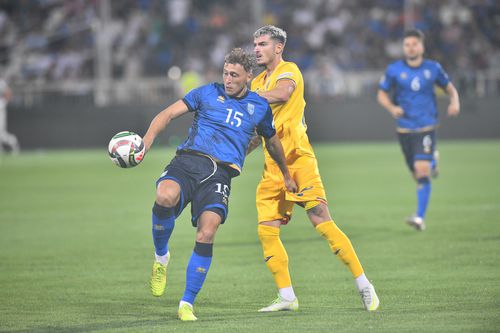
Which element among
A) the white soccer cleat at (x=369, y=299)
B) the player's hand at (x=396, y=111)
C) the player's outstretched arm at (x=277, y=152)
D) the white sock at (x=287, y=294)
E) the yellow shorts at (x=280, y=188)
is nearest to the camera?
the white soccer cleat at (x=369, y=299)

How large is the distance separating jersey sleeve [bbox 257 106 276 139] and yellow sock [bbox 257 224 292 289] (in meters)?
0.82

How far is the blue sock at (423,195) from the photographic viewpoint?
13.0 meters

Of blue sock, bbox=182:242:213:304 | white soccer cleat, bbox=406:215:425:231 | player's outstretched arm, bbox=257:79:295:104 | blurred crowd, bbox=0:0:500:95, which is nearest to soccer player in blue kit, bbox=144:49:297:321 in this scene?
blue sock, bbox=182:242:213:304

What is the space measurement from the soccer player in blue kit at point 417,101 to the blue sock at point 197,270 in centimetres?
639

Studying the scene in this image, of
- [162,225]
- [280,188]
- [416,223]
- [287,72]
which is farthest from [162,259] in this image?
[416,223]

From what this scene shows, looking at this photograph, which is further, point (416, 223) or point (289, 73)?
point (416, 223)

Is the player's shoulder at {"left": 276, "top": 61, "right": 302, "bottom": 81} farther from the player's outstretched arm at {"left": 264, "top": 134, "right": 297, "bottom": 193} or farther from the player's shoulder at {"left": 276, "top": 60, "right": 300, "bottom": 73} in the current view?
the player's outstretched arm at {"left": 264, "top": 134, "right": 297, "bottom": 193}

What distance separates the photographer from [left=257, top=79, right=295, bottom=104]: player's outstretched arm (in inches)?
307

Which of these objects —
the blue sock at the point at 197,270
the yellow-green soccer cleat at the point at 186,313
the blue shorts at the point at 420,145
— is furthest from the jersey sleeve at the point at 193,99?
the blue shorts at the point at 420,145

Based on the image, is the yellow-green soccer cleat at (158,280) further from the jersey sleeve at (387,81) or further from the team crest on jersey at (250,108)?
the jersey sleeve at (387,81)

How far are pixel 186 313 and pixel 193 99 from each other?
163 cm

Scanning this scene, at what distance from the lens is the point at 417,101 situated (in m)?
13.5

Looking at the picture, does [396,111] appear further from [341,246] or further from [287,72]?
[341,246]

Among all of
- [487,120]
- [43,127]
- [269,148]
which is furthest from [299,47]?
[269,148]
